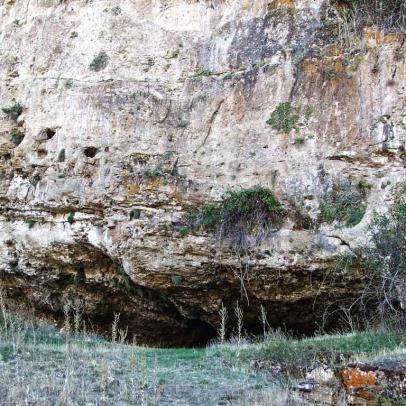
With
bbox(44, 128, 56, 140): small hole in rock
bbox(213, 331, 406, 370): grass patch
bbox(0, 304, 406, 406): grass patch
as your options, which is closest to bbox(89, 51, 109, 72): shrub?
bbox(44, 128, 56, 140): small hole in rock

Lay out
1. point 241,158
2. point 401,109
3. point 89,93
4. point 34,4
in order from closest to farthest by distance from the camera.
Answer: point 401,109, point 241,158, point 89,93, point 34,4

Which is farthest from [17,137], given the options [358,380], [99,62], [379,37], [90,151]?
[358,380]

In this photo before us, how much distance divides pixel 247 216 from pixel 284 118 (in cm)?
190

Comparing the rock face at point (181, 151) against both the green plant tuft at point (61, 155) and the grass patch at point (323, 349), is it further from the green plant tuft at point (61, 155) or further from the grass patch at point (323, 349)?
the grass patch at point (323, 349)

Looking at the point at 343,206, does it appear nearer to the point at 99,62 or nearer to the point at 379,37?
the point at 379,37

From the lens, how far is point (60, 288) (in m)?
12.7

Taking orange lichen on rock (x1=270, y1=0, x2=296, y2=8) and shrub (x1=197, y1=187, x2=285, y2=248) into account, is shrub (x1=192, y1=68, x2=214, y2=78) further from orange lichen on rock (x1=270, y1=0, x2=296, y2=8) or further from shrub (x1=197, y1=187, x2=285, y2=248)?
shrub (x1=197, y1=187, x2=285, y2=248)

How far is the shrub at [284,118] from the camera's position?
35.7ft

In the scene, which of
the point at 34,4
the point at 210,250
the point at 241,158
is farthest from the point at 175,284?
the point at 34,4

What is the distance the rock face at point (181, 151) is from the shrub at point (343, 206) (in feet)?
0.38

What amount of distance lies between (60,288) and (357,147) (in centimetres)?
662

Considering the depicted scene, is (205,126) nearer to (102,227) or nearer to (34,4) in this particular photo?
(102,227)

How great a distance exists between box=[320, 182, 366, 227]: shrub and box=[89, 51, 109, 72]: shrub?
531cm

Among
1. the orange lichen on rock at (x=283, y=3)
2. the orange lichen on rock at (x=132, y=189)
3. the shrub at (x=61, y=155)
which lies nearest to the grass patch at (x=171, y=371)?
the orange lichen on rock at (x=132, y=189)
